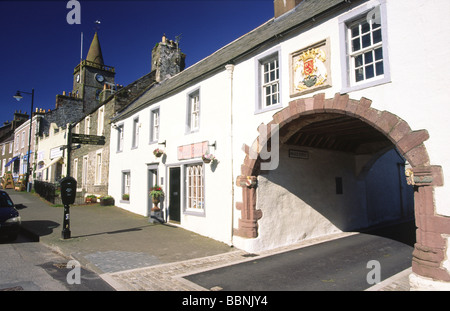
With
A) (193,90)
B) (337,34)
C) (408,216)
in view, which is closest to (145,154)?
(193,90)

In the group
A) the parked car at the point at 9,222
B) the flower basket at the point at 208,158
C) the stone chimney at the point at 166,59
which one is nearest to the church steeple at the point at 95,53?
the stone chimney at the point at 166,59

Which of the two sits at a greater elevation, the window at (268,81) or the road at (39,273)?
the window at (268,81)

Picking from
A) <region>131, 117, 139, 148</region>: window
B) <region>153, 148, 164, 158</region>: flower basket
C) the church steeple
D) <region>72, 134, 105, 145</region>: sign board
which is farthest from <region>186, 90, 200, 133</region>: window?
the church steeple

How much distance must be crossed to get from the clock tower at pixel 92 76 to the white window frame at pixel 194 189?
1201 inches

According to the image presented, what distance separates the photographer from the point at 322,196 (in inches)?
421

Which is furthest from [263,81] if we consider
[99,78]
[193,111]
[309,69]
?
[99,78]

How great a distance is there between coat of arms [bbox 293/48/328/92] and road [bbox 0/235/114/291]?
598cm

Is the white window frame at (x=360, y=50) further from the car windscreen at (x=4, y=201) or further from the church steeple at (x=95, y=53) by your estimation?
the church steeple at (x=95, y=53)

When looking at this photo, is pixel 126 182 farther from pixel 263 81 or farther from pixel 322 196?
pixel 263 81

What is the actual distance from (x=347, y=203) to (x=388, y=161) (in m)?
5.01

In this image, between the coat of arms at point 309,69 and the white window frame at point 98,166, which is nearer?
the coat of arms at point 309,69

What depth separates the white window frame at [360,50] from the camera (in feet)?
19.0

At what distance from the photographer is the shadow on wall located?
8992mm
